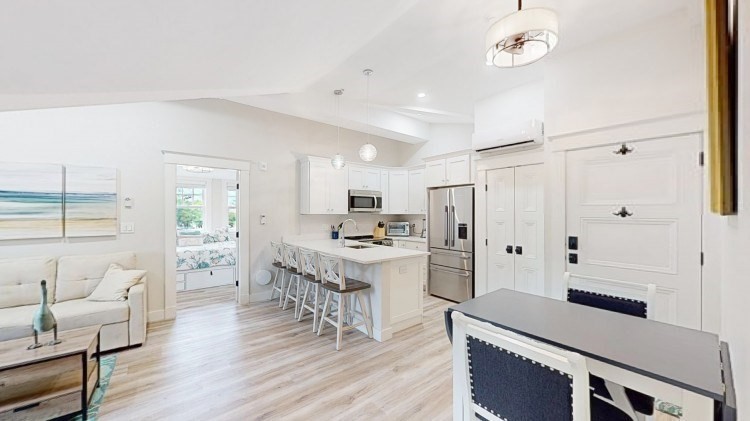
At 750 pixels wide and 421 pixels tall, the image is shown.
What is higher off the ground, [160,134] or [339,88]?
[339,88]

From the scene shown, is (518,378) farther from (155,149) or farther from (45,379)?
(155,149)

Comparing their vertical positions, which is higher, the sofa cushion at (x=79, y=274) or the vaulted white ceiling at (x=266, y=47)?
the vaulted white ceiling at (x=266, y=47)

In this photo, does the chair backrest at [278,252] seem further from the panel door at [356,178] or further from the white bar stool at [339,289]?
the panel door at [356,178]

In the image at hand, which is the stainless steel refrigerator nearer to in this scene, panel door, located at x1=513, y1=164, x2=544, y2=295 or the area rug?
panel door, located at x1=513, y1=164, x2=544, y2=295

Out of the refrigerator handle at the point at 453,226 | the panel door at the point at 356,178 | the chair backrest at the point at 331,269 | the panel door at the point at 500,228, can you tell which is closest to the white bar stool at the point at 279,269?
the chair backrest at the point at 331,269

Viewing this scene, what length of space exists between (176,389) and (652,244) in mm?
4058

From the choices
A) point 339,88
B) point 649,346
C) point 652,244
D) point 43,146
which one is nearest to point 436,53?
point 339,88

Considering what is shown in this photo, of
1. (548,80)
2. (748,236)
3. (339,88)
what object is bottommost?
(748,236)

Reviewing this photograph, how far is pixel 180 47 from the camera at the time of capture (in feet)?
5.07

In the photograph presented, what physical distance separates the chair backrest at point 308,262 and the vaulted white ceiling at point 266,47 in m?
1.92

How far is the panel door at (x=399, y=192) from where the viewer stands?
20.0ft

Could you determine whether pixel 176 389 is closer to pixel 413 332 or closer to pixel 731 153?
pixel 413 332

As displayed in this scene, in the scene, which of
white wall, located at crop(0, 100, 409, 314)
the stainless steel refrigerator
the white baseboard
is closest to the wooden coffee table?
the white baseboard

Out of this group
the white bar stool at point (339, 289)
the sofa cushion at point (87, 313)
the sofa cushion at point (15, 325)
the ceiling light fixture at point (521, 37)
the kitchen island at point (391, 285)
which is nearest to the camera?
the ceiling light fixture at point (521, 37)
